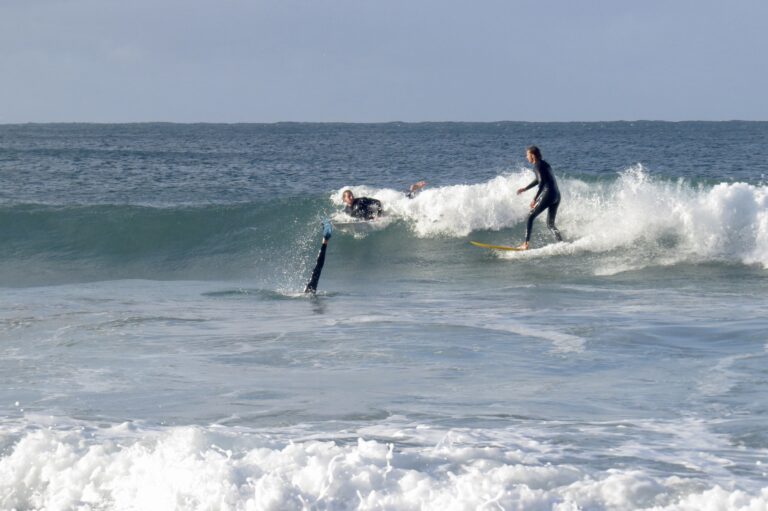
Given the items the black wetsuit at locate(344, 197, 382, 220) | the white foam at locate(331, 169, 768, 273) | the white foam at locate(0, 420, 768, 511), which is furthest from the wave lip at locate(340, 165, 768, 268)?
the white foam at locate(0, 420, 768, 511)

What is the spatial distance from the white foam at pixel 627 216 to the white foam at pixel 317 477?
10871 millimetres

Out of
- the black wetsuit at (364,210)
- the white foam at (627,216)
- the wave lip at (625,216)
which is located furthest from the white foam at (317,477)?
the black wetsuit at (364,210)

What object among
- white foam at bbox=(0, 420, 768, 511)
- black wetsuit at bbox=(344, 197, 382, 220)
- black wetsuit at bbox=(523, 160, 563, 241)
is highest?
black wetsuit at bbox=(523, 160, 563, 241)

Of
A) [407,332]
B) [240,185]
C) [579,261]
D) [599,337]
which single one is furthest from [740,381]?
[240,185]

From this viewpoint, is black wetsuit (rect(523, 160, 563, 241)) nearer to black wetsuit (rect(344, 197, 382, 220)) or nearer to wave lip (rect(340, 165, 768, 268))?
wave lip (rect(340, 165, 768, 268))

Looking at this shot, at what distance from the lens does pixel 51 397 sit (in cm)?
771

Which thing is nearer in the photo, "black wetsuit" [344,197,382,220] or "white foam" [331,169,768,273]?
"white foam" [331,169,768,273]

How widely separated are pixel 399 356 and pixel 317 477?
354 centimetres

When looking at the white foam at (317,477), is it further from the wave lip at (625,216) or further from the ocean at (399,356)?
the wave lip at (625,216)

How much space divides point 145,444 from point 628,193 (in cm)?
1461

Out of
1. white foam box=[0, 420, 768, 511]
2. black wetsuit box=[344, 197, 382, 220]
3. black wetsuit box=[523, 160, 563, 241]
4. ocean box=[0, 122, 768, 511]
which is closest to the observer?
white foam box=[0, 420, 768, 511]

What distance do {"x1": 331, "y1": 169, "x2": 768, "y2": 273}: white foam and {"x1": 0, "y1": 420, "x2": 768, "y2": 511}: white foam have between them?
35.7 ft

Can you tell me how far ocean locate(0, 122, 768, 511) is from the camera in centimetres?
574

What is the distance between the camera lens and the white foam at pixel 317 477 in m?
5.39
